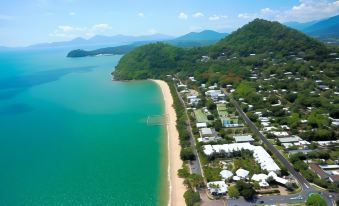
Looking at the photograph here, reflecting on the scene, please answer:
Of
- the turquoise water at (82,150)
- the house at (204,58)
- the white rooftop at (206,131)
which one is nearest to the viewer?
the turquoise water at (82,150)

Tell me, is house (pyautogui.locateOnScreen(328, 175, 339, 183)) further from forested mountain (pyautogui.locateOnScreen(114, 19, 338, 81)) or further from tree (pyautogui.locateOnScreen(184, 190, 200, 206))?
forested mountain (pyautogui.locateOnScreen(114, 19, 338, 81))

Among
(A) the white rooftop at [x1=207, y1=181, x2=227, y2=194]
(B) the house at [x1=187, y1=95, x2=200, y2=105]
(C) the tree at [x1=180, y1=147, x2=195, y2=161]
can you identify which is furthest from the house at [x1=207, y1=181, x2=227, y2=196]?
(B) the house at [x1=187, y1=95, x2=200, y2=105]

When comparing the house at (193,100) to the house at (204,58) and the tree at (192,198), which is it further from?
the house at (204,58)

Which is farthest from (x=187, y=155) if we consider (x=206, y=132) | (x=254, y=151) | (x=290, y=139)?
(x=290, y=139)

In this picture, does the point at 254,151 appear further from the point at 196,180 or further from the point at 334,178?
the point at 196,180

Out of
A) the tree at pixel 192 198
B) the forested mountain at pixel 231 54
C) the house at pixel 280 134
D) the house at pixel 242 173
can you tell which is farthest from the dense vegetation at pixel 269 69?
the tree at pixel 192 198

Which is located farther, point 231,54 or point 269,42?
point 269,42
